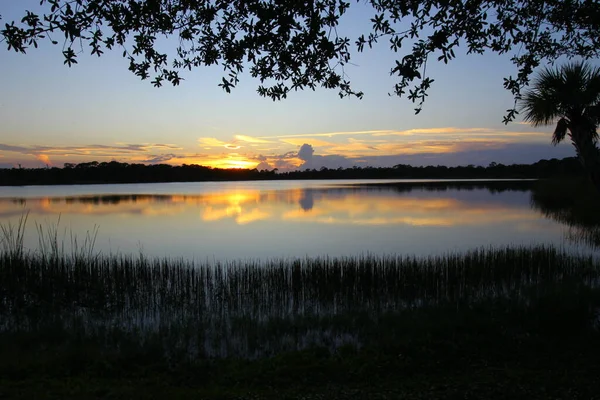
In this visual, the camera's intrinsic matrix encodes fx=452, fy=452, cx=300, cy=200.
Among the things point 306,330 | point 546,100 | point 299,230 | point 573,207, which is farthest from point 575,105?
point 573,207

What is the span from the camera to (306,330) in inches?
328

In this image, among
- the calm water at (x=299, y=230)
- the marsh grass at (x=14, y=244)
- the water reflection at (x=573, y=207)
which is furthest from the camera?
the water reflection at (x=573, y=207)

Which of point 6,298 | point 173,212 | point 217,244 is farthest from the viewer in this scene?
point 173,212

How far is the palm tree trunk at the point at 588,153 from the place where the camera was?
348 inches

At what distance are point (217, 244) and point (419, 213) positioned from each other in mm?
18946

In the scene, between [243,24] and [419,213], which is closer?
[243,24]

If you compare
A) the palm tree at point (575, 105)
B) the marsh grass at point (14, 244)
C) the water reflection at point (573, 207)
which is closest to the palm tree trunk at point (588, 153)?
the palm tree at point (575, 105)

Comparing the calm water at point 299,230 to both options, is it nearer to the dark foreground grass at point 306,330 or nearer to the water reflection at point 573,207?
the water reflection at point 573,207

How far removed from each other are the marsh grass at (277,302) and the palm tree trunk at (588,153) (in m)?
2.49

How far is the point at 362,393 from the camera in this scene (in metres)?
5.10

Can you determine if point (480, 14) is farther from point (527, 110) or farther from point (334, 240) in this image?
point (334, 240)

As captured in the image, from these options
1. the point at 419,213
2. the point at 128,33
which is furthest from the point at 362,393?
the point at 419,213

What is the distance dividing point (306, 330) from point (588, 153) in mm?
6597

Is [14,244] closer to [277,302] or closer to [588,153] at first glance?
[277,302]
